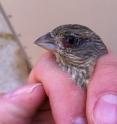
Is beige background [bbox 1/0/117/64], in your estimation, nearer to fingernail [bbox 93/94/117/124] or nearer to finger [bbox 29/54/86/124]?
finger [bbox 29/54/86/124]

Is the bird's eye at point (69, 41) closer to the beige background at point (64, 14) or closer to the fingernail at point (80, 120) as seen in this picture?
the fingernail at point (80, 120)

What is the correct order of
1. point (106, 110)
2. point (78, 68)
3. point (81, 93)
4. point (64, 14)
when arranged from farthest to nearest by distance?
1. point (64, 14)
2. point (78, 68)
3. point (81, 93)
4. point (106, 110)

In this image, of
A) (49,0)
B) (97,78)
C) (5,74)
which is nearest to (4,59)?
(5,74)

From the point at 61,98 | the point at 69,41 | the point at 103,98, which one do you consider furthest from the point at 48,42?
the point at 103,98

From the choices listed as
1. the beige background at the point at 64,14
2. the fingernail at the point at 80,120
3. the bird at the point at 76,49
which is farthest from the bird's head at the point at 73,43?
the beige background at the point at 64,14

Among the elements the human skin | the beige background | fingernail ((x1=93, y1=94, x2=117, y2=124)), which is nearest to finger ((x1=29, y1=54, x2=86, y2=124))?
the human skin

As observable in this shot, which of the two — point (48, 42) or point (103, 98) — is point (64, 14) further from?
point (103, 98)
